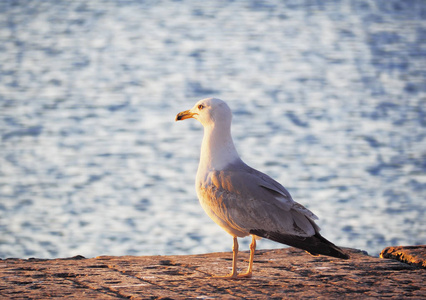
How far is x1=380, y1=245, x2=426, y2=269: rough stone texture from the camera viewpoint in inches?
218

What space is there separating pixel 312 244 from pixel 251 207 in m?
0.50

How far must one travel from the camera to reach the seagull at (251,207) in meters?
4.93

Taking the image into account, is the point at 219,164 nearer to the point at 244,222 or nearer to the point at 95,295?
the point at 244,222

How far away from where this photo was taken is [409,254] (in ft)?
18.7

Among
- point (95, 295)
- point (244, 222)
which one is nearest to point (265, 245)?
point (244, 222)

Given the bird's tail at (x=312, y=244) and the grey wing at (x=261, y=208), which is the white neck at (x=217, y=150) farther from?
the bird's tail at (x=312, y=244)

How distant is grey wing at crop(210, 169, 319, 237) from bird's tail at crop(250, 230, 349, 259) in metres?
0.03

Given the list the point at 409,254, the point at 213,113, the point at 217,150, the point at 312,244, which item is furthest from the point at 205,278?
the point at 409,254

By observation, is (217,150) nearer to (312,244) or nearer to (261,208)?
(261,208)

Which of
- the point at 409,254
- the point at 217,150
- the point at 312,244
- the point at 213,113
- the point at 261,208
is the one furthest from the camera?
the point at 409,254

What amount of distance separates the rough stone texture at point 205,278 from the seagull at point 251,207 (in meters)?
0.25

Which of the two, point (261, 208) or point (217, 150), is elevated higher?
point (217, 150)

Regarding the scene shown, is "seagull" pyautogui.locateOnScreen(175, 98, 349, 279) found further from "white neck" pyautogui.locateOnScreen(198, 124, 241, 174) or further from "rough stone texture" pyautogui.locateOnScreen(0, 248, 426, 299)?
"rough stone texture" pyautogui.locateOnScreen(0, 248, 426, 299)

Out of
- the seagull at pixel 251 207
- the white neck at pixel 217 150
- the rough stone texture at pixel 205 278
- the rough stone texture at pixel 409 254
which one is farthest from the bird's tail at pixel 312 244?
the rough stone texture at pixel 409 254
